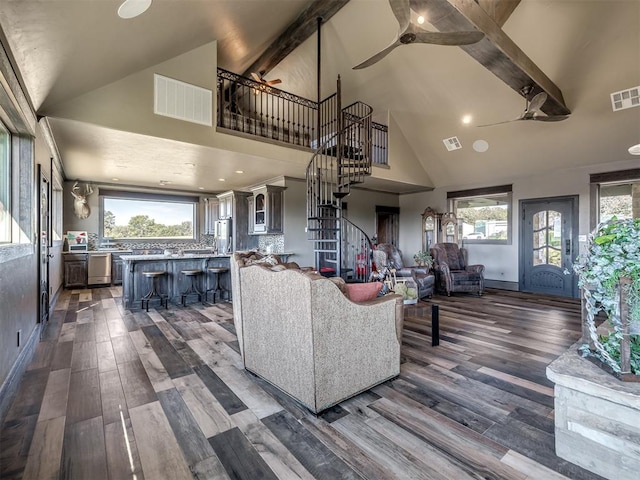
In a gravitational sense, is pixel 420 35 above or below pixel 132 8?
below

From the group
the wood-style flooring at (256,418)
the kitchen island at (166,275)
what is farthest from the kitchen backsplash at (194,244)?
the wood-style flooring at (256,418)

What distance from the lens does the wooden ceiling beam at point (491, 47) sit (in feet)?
8.84

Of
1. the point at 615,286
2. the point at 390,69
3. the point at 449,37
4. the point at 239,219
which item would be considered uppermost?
the point at 390,69

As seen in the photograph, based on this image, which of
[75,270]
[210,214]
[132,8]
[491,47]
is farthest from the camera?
[210,214]

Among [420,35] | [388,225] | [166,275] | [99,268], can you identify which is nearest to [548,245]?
[388,225]

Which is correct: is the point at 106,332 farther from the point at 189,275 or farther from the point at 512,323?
the point at 512,323

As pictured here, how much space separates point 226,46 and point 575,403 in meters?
6.04

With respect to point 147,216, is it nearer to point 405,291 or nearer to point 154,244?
point 154,244

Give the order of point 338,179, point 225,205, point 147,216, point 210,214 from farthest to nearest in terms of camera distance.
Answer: point 210,214 < point 147,216 < point 225,205 < point 338,179

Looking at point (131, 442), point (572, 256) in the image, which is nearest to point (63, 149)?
point (131, 442)

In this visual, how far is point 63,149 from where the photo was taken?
15.5ft

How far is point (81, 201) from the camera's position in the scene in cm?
724

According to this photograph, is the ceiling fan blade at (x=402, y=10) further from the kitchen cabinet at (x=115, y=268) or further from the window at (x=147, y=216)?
the kitchen cabinet at (x=115, y=268)

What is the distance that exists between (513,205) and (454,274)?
2.39 meters
